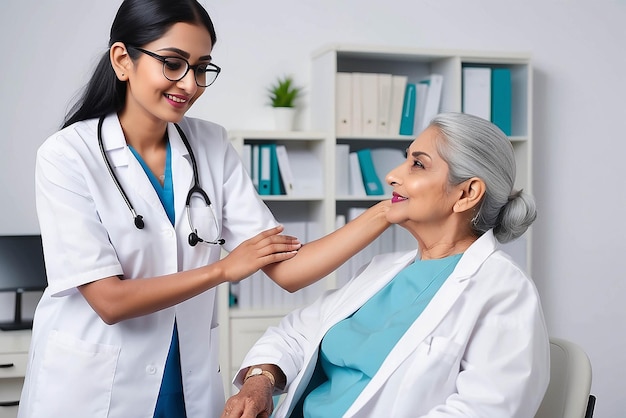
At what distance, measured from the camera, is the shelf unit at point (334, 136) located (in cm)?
345

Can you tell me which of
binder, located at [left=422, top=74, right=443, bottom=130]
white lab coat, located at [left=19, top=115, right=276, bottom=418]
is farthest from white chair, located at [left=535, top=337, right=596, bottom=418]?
binder, located at [left=422, top=74, right=443, bottom=130]

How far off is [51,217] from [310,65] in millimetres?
2260

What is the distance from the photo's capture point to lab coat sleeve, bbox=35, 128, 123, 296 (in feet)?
5.46

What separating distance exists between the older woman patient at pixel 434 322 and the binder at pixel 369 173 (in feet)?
5.40

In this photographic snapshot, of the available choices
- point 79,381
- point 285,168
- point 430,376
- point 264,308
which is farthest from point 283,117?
point 430,376

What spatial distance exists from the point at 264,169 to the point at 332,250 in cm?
163

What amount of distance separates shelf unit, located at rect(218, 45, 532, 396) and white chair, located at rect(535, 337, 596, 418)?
1.78 meters

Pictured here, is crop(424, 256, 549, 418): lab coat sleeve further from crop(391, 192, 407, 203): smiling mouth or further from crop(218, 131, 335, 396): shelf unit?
crop(218, 131, 335, 396): shelf unit

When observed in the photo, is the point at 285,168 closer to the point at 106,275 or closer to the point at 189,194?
the point at 189,194

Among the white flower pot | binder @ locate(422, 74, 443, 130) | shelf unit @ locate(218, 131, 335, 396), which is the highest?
binder @ locate(422, 74, 443, 130)

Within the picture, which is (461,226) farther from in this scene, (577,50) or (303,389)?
(577,50)

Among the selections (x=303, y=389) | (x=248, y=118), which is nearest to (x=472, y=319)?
(x=303, y=389)

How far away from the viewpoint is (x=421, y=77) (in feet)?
13.0

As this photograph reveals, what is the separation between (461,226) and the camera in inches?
74.2
